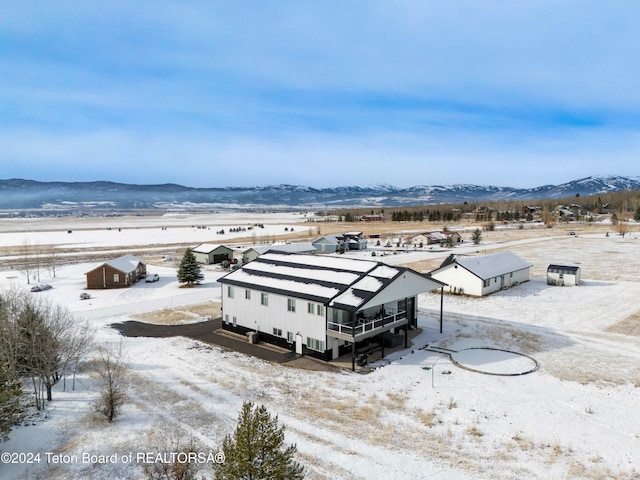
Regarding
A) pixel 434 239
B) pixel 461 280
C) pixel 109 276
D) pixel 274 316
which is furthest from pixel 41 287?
pixel 434 239

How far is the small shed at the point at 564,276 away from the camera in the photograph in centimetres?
5175

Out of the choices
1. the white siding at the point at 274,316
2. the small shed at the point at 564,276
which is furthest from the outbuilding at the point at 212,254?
the small shed at the point at 564,276

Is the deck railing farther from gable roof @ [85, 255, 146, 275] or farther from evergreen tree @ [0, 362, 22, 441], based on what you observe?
gable roof @ [85, 255, 146, 275]

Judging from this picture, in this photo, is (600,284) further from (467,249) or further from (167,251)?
(167,251)

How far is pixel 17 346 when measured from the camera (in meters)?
21.1

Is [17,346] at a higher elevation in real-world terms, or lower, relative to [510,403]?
higher

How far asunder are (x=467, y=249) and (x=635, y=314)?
4883cm

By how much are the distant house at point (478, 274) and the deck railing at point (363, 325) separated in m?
19.1

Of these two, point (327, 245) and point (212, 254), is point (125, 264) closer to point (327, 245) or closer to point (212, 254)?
point (212, 254)

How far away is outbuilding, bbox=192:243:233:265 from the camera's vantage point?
72750 millimetres

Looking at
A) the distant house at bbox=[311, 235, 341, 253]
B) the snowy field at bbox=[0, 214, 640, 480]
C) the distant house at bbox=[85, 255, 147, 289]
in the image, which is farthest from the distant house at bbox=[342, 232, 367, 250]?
the snowy field at bbox=[0, 214, 640, 480]

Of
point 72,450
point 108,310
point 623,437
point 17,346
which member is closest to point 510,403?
point 623,437

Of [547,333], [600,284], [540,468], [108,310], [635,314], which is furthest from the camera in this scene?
[600,284]

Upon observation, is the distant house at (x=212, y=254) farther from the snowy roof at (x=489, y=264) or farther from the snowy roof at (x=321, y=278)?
the snowy roof at (x=489, y=264)
